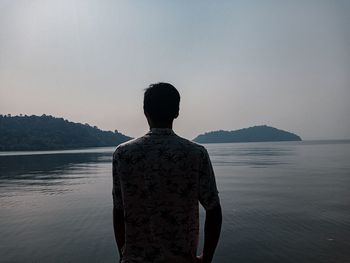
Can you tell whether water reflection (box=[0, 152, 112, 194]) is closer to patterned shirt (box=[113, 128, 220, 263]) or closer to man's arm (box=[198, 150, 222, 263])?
patterned shirt (box=[113, 128, 220, 263])

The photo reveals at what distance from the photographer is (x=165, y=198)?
296 cm

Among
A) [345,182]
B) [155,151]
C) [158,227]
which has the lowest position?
[345,182]

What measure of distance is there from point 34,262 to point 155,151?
9.85 meters

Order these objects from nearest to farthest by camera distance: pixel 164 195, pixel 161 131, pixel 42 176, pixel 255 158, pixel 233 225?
pixel 164 195 < pixel 161 131 < pixel 233 225 < pixel 42 176 < pixel 255 158

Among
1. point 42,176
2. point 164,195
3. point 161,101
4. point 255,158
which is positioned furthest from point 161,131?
point 255,158

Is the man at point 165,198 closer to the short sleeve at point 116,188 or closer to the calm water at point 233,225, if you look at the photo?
the short sleeve at point 116,188

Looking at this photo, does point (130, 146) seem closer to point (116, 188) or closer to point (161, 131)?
point (161, 131)

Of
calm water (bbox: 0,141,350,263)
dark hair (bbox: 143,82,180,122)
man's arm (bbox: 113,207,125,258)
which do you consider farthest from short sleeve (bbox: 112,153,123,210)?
calm water (bbox: 0,141,350,263)

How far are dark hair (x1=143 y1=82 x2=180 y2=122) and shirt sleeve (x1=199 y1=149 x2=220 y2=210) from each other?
0.48 metres

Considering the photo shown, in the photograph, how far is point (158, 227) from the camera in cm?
297

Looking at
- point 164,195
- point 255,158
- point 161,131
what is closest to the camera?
point 164,195

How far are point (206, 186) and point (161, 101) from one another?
2.68 ft

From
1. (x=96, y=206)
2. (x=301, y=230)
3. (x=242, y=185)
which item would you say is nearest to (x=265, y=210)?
(x=301, y=230)

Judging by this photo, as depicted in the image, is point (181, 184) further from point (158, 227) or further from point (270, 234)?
point (270, 234)
